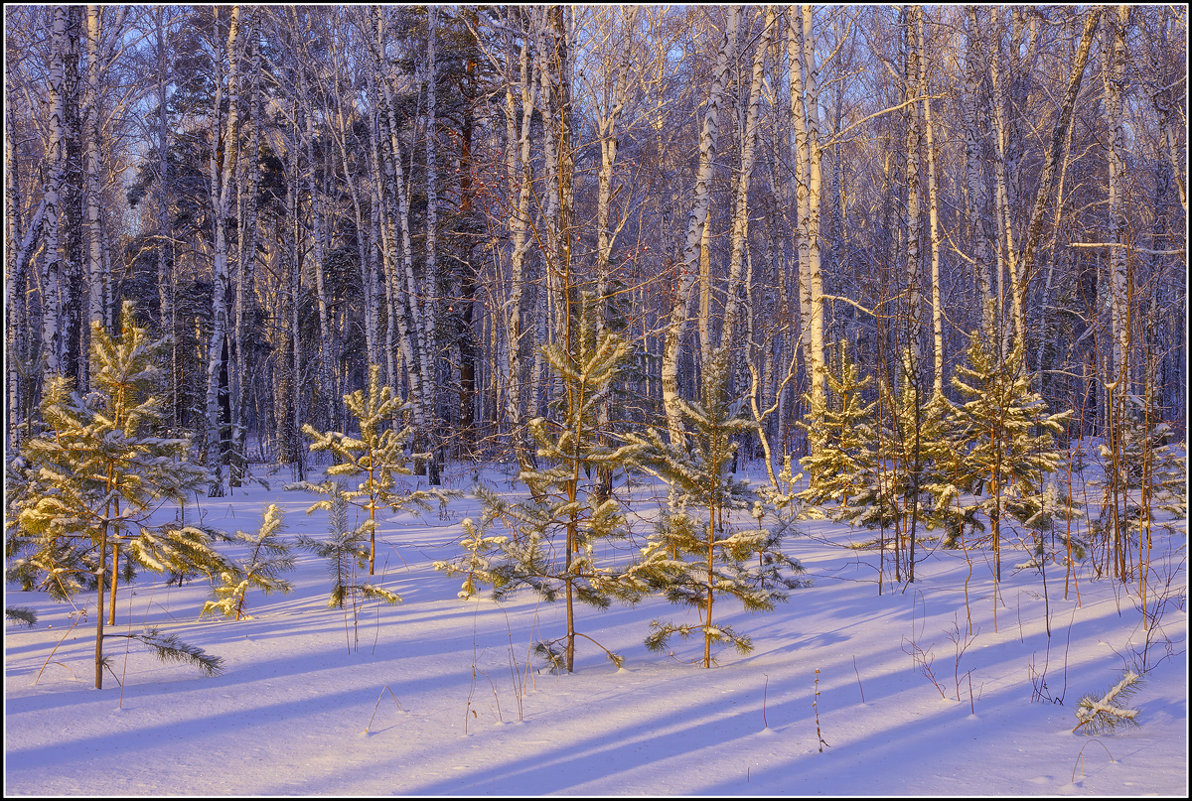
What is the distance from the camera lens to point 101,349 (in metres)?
5.11

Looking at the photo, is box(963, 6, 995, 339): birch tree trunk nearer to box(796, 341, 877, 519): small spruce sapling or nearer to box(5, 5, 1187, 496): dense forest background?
box(5, 5, 1187, 496): dense forest background

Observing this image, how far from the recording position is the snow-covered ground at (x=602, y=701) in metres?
3.41

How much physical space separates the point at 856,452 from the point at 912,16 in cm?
697

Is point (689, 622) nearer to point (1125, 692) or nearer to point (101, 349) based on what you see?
point (1125, 692)

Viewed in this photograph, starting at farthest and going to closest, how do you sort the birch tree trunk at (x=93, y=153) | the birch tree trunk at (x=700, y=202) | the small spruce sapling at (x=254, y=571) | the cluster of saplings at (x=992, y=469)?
the birch tree trunk at (x=93, y=153)
the birch tree trunk at (x=700, y=202)
the cluster of saplings at (x=992, y=469)
the small spruce sapling at (x=254, y=571)

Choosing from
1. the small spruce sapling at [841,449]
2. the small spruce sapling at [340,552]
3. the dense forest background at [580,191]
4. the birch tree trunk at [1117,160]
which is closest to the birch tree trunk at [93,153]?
the dense forest background at [580,191]

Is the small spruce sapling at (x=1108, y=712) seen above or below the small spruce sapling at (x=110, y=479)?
below

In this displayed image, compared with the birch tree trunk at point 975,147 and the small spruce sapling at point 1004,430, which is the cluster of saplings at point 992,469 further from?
the birch tree trunk at point 975,147

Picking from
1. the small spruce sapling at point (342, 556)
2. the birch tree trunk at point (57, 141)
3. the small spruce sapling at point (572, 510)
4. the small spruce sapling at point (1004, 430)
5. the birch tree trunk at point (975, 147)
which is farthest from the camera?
the birch tree trunk at point (975, 147)

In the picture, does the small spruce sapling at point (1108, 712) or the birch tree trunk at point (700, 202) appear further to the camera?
the birch tree trunk at point (700, 202)

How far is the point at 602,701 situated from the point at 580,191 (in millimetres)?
17736

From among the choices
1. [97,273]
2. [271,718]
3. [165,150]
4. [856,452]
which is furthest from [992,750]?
[165,150]

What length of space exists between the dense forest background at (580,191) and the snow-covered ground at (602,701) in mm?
1650

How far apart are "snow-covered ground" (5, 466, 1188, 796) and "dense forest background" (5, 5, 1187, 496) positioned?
1.65 metres
